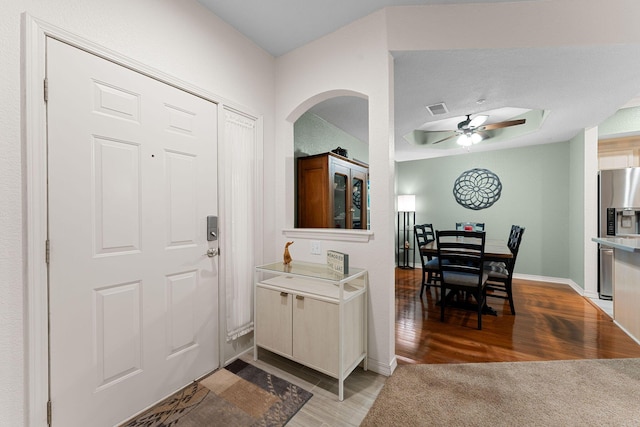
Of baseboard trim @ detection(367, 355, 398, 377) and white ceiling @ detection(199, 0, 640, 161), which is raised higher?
white ceiling @ detection(199, 0, 640, 161)

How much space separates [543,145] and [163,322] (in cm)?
615

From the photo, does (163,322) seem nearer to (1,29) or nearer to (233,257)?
(233,257)

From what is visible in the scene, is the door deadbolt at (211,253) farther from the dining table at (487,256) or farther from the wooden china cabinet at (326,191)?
the dining table at (487,256)

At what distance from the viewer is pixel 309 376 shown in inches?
75.5

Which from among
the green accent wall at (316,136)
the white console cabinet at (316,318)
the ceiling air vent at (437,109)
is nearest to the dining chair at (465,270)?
the white console cabinet at (316,318)

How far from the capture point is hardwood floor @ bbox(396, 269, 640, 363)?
2.21 metres

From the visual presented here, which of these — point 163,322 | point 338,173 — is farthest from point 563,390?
point 163,322

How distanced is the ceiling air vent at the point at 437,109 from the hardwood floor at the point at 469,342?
2.46 meters

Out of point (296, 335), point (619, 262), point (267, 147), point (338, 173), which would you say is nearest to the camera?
point (296, 335)

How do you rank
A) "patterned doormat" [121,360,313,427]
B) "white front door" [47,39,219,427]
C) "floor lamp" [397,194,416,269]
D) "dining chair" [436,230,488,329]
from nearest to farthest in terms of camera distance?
"white front door" [47,39,219,427] < "patterned doormat" [121,360,313,427] < "dining chair" [436,230,488,329] < "floor lamp" [397,194,416,269]

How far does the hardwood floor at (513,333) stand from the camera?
2.21m

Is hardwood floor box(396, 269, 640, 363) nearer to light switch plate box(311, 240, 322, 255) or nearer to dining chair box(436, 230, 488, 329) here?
dining chair box(436, 230, 488, 329)

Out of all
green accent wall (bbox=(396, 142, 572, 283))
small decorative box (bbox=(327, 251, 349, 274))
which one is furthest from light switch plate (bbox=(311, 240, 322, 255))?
green accent wall (bbox=(396, 142, 572, 283))

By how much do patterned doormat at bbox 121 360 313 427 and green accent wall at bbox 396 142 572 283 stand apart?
475cm
